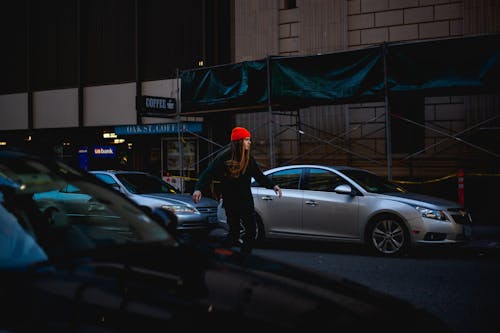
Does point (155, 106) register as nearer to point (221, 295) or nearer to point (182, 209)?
point (182, 209)

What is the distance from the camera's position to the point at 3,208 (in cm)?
308

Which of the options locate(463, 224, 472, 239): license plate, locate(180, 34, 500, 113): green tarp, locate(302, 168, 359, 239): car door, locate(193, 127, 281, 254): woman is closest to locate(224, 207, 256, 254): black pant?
locate(193, 127, 281, 254): woman

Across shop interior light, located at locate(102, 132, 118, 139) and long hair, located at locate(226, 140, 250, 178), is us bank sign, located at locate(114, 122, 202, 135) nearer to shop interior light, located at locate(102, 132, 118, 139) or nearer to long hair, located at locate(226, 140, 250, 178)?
shop interior light, located at locate(102, 132, 118, 139)

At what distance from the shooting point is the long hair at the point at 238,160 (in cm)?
800

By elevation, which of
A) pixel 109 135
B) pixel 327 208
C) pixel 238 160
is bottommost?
pixel 327 208

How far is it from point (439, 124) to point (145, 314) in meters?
15.1

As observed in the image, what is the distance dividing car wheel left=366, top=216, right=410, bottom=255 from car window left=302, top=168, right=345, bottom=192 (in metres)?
1.03

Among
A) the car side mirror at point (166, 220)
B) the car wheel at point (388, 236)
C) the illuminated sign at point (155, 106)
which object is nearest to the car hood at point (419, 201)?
the car wheel at point (388, 236)

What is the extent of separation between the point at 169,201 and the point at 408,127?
26.2 feet

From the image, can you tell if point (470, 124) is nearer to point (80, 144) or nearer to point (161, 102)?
point (161, 102)

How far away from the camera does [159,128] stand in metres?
20.3

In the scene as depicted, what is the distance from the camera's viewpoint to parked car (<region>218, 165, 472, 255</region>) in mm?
10031

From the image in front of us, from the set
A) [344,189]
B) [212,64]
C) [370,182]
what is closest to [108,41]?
[212,64]

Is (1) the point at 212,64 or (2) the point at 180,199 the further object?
(1) the point at 212,64
